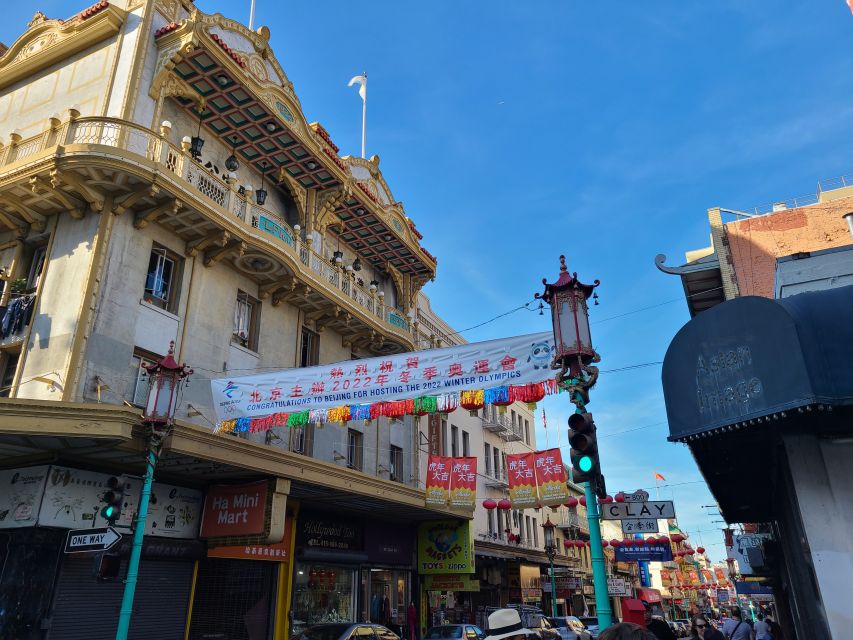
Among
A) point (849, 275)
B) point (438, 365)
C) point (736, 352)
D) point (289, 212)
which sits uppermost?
point (289, 212)

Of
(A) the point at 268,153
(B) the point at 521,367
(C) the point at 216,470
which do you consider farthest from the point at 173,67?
(B) the point at 521,367

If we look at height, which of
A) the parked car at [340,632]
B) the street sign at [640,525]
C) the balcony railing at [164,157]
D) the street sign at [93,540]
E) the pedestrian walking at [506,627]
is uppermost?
the balcony railing at [164,157]

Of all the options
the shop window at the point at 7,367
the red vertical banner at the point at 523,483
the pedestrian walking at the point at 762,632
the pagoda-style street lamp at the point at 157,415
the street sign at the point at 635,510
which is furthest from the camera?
the red vertical banner at the point at 523,483

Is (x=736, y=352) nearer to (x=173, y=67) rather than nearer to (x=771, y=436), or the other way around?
(x=771, y=436)

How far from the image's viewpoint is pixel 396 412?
1206 cm

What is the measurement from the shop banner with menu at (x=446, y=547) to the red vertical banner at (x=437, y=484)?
448cm

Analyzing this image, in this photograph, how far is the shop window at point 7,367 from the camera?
1445 cm

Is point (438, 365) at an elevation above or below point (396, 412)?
above

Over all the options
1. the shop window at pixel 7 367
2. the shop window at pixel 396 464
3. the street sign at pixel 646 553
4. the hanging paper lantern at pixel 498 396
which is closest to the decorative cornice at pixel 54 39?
the shop window at pixel 7 367

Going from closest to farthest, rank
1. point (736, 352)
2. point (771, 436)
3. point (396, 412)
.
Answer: point (736, 352) < point (771, 436) < point (396, 412)

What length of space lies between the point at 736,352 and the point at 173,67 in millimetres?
16321

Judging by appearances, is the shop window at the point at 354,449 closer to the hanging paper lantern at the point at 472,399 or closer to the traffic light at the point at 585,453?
the hanging paper lantern at the point at 472,399

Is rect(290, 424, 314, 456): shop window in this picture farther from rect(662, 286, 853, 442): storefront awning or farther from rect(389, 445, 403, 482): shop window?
rect(662, 286, 853, 442): storefront awning

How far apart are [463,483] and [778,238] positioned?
14.7 m
